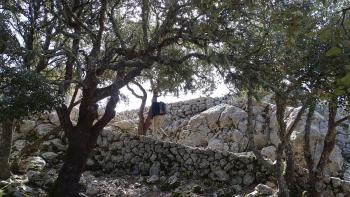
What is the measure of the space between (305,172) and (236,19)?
4.91m

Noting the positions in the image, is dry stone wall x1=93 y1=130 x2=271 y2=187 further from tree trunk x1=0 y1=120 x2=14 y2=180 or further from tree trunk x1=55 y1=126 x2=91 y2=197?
tree trunk x1=0 y1=120 x2=14 y2=180

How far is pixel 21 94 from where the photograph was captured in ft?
21.6

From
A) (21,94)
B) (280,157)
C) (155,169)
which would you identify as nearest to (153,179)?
(155,169)

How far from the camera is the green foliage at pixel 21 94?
6.58 metres

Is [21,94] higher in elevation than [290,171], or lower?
higher

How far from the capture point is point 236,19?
8.85 m

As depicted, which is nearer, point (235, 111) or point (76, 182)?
point (76, 182)

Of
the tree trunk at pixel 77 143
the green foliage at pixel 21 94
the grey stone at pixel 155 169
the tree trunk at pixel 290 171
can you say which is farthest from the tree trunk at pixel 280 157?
the green foliage at pixel 21 94

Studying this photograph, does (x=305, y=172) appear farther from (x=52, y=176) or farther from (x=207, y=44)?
(x=52, y=176)

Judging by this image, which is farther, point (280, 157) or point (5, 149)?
point (5, 149)

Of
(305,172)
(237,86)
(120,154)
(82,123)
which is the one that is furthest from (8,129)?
(305,172)

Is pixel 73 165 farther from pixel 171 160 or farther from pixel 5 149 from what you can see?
pixel 171 160

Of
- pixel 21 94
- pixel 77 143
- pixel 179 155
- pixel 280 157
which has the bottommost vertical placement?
pixel 179 155

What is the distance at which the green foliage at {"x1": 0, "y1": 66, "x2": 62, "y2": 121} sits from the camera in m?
6.58
